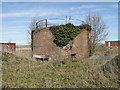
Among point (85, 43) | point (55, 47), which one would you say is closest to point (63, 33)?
point (55, 47)

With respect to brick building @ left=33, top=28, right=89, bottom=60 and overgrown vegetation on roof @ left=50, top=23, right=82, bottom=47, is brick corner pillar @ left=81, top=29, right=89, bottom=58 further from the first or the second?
overgrown vegetation on roof @ left=50, top=23, right=82, bottom=47

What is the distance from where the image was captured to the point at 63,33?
12.4 meters

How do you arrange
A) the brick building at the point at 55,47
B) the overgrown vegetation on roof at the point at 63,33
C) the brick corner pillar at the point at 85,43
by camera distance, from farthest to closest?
the brick corner pillar at the point at 85,43
the brick building at the point at 55,47
the overgrown vegetation on roof at the point at 63,33

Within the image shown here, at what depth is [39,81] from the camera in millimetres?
6594

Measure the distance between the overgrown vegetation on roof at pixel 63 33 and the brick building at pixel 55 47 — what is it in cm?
37

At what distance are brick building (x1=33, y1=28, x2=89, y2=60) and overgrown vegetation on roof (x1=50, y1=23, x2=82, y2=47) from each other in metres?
0.37

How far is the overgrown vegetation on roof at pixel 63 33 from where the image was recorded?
12.3 meters

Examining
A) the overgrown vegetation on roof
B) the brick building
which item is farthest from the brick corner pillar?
the overgrown vegetation on roof

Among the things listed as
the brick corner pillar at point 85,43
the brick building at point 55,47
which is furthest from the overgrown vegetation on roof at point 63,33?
the brick corner pillar at point 85,43

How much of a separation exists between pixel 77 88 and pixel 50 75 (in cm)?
234

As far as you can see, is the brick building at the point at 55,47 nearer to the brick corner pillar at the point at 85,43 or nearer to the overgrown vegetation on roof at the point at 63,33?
the brick corner pillar at the point at 85,43

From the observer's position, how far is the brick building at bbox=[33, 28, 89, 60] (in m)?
12.5

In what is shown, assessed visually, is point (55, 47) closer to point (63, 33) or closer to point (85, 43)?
point (63, 33)

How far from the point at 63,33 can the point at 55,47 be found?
163 cm
